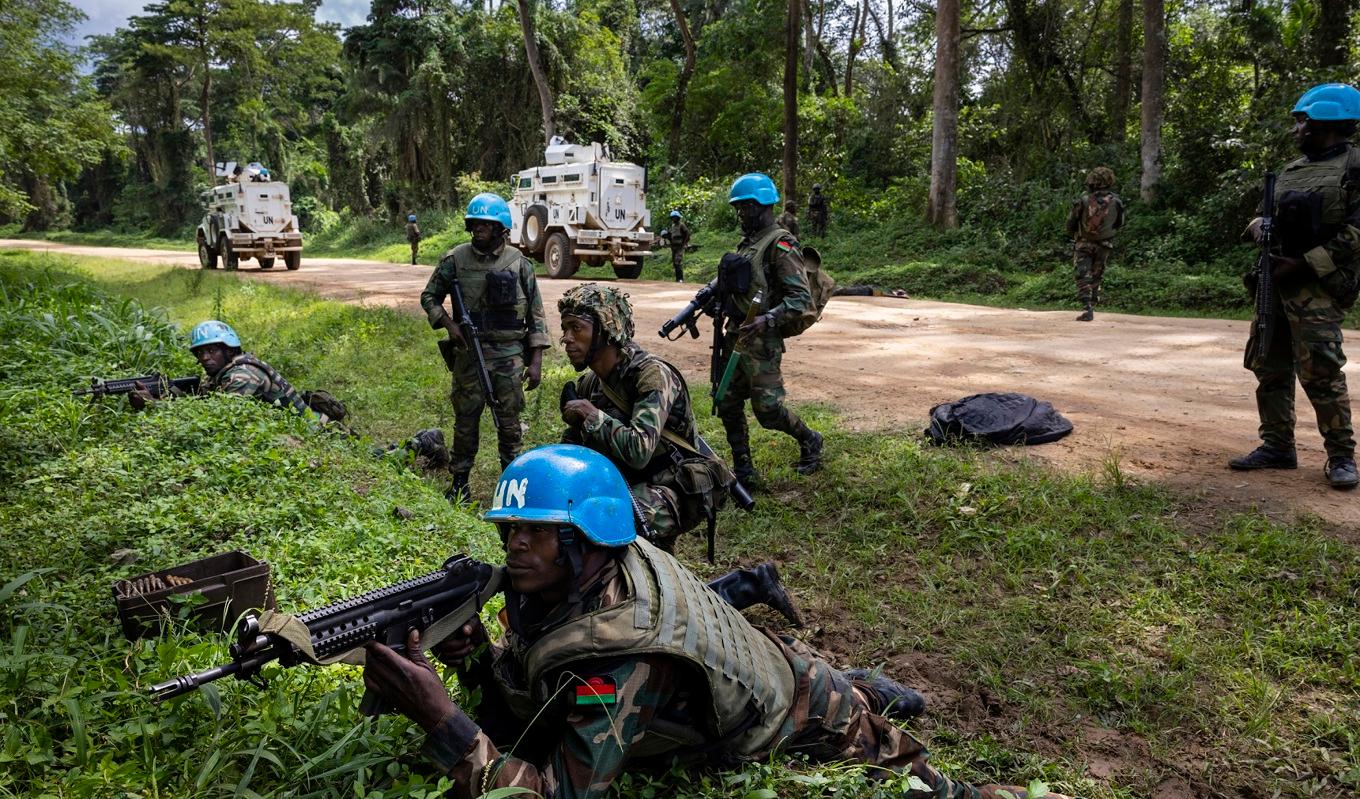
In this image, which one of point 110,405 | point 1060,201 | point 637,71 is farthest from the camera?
point 637,71

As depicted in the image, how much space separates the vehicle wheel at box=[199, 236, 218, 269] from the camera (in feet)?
70.3

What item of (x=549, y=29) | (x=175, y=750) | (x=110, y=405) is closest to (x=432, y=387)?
(x=110, y=405)

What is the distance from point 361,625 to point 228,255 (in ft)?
69.6

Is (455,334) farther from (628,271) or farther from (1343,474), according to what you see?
(628,271)

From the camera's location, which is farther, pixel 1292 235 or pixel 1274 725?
pixel 1292 235

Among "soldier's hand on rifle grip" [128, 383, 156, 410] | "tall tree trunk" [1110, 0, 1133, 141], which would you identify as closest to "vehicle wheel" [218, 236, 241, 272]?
"soldier's hand on rifle grip" [128, 383, 156, 410]

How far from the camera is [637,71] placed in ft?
116

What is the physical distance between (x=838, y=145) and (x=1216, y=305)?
53.5ft

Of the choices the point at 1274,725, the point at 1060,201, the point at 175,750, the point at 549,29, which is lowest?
the point at 1274,725

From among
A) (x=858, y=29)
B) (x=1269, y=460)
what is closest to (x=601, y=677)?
(x=1269, y=460)

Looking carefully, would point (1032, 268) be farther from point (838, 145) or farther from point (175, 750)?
point (175, 750)

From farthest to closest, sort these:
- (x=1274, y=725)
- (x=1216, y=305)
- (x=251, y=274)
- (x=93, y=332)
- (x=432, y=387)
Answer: (x=251, y=274) → (x=1216, y=305) → (x=432, y=387) → (x=93, y=332) → (x=1274, y=725)

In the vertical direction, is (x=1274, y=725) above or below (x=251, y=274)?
below

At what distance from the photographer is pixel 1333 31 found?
13750 millimetres
